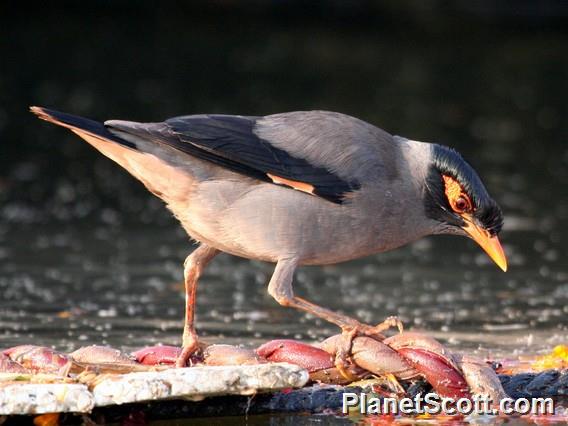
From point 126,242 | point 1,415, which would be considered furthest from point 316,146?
point 126,242

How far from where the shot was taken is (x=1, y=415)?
5.78 m

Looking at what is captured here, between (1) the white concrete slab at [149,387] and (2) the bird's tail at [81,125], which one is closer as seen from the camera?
(1) the white concrete slab at [149,387]

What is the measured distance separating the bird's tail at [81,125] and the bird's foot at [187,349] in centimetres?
104

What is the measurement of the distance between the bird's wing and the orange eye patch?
0.42m

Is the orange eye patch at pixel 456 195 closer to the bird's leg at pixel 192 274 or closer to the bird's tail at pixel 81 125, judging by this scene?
the bird's leg at pixel 192 274

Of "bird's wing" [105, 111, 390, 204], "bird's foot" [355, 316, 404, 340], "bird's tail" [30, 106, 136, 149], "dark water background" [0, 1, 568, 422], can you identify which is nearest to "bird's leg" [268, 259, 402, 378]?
"bird's foot" [355, 316, 404, 340]

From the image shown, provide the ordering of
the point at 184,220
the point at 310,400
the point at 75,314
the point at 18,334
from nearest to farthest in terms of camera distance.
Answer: the point at 310,400 → the point at 184,220 → the point at 18,334 → the point at 75,314

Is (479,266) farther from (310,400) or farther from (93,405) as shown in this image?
(93,405)

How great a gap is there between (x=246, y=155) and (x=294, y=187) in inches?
11.9

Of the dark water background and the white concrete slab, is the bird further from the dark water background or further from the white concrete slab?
the dark water background

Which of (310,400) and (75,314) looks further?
(75,314)

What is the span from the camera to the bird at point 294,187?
22.9 ft

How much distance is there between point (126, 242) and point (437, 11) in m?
22.1

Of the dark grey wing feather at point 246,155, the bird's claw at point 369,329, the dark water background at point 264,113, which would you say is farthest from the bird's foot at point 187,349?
Result: the dark water background at point 264,113
